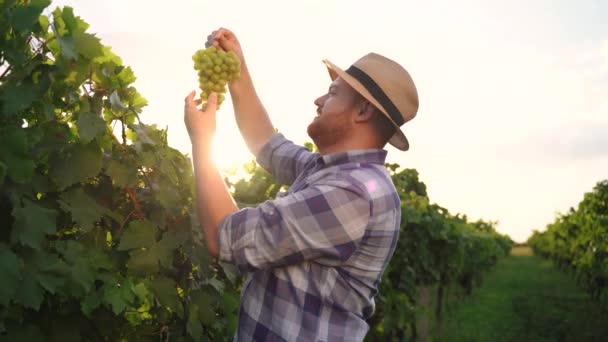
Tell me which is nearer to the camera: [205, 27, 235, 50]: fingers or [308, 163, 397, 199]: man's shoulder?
[308, 163, 397, 199]: man's shoulder

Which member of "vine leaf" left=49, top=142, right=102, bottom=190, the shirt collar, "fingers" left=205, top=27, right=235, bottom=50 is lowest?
"vine leaf" left=49, top=142, right=102, bottom=190

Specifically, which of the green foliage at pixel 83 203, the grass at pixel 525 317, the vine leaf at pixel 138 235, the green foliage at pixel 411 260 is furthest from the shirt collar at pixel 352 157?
the grass at pixel 525 317

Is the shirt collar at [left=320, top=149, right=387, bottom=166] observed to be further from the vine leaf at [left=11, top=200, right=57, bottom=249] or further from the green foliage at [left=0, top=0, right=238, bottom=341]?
the vine leaf at [left=11, top=200, right=57, bottom=249]

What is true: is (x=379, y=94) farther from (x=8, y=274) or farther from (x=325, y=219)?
(x=8, y=274)

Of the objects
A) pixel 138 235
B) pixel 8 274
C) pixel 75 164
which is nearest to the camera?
pixel 8 274

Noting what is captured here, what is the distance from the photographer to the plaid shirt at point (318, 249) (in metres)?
2.41

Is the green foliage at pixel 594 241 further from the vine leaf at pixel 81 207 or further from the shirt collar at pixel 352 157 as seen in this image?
the vine leaf at pixel 81 207

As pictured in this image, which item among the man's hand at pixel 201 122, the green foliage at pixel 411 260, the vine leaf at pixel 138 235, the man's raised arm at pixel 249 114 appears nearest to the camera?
the man's hand at pixel 201 122

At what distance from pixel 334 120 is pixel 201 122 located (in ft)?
1.95

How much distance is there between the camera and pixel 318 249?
245 centimetres

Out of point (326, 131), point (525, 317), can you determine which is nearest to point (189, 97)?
point (326, 131)

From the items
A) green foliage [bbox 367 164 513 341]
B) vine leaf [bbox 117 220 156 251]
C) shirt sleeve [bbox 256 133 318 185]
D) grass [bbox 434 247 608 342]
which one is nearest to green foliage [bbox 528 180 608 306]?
grass [bbox 434 247 608 342]

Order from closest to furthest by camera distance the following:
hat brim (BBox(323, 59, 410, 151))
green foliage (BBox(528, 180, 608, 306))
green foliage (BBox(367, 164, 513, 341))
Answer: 1. hat brim (BBox(323, 59, 410, 151))
2. green foliage (BBox(367, 164, 513, 341))
3. green foliage (BBox(528, 180, 608, 306))

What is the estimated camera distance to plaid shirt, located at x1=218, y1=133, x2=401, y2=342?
2.41 m
